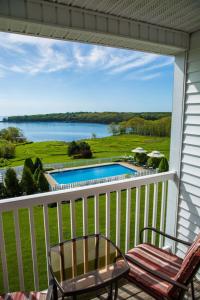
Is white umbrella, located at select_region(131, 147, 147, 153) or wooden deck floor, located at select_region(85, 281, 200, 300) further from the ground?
white umbrella, located at select_region(131, 147, 147, 153)

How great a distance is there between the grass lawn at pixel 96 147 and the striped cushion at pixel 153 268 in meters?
5.15

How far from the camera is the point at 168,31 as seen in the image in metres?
2.33

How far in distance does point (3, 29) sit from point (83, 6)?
0.69m

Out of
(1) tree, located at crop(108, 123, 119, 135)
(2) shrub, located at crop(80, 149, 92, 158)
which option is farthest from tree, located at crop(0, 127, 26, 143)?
(1) tree, located at crop(108, 123, 119, 135)

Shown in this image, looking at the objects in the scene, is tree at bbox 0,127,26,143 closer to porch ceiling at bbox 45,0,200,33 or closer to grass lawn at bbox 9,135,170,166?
grass lawn at bbox 9,135,170,166

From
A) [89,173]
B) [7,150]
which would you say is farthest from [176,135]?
[89,173]

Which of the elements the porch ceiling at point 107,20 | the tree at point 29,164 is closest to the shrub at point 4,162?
the tree at point 29,164

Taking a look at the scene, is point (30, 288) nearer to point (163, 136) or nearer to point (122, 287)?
point (122, 287)

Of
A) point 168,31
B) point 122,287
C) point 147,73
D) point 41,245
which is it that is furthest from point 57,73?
point 122,287

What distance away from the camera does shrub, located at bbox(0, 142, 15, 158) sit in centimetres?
674

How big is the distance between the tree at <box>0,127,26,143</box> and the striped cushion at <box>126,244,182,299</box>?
5243mm

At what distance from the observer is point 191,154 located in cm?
258

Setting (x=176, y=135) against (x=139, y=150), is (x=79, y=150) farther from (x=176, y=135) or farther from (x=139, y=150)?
(x=176, y=135)

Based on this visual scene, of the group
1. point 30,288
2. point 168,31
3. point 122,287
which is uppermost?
point 168,31
